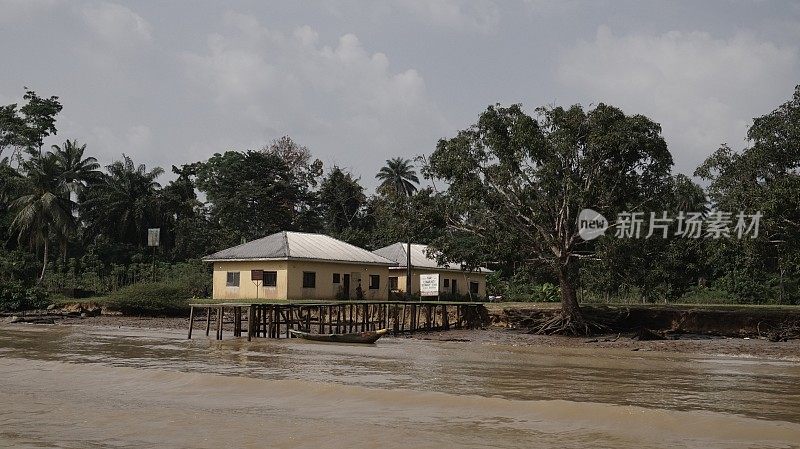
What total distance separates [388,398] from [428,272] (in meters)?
33.9

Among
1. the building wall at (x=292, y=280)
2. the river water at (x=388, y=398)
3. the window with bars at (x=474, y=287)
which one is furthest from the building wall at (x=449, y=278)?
the river water at (x=388, y=398)

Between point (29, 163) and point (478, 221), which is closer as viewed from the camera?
point (478, 221)

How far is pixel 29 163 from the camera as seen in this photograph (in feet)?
186

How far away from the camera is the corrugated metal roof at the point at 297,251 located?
43.3m

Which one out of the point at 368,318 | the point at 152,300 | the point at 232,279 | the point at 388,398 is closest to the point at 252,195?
the point at 232,279

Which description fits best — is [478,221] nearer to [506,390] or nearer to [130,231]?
[506,390]

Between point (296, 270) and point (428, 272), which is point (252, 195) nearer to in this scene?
point (428, 272)

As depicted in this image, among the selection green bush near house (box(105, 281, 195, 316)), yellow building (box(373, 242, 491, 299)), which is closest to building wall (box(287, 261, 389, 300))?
yellow building (box(373, 242, 491, 299))

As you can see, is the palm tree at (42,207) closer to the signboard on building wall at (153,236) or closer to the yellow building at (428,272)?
the signboard on building wall at (153,236)

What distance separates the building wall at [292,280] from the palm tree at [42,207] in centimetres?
1306

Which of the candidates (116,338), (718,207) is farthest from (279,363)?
(718,207)

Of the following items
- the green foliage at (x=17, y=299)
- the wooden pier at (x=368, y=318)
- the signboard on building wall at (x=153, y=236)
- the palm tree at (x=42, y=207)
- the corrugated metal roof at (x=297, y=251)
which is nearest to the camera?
the wooden pier at (x=368, y=318)

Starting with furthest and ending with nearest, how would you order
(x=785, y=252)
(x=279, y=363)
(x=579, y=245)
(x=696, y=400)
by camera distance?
(x=579, y=245)
(x=785, y=252)
(x=279, y=363)
(x=696, y=400)

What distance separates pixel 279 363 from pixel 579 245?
14.6 meters
